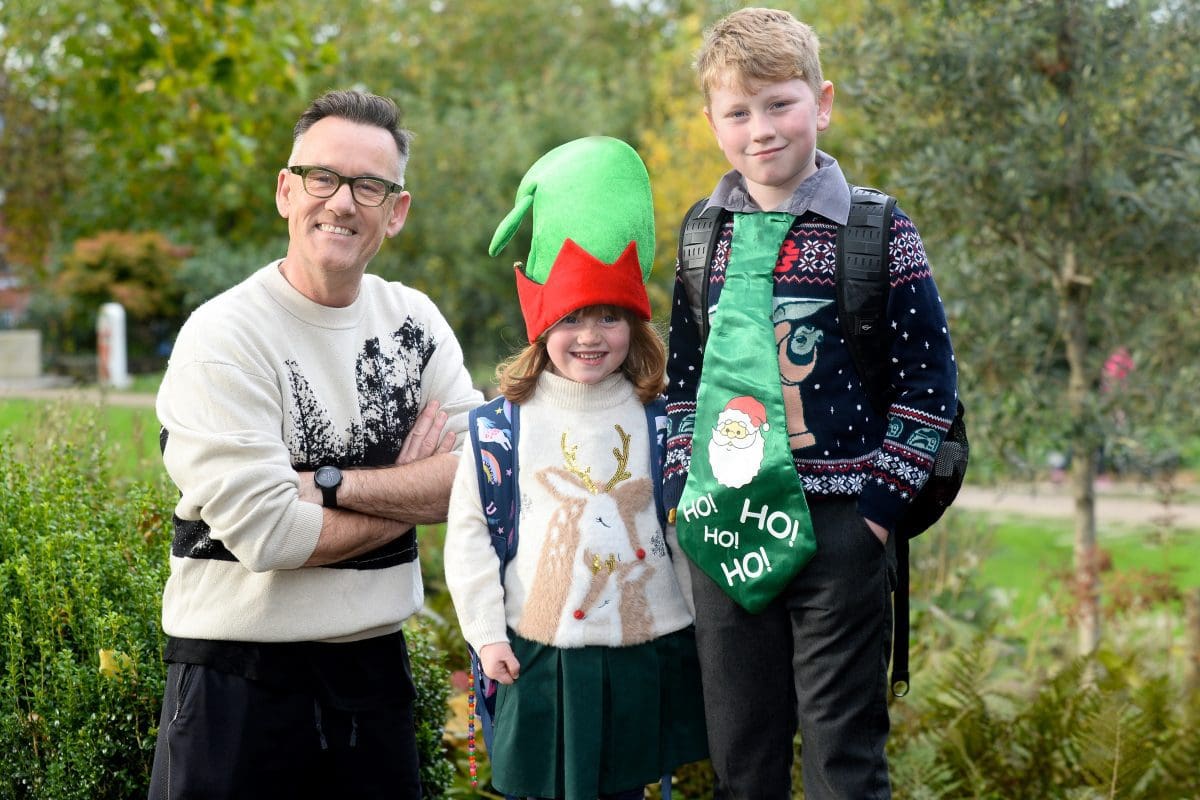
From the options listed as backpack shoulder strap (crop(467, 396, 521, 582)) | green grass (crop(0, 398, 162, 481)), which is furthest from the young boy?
green grass (crop(0, 398, 162, 481))

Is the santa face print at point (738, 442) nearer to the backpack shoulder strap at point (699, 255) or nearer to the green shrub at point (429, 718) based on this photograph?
the backpack shoulder strap at point (699, 255)

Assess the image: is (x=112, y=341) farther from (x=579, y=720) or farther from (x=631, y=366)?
(x=579, y=720)

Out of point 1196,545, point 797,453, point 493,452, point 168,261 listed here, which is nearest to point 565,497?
point 493,452

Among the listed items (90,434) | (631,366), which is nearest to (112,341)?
(90,434)

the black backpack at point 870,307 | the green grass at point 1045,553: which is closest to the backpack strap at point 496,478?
the black backpack at point 870,307

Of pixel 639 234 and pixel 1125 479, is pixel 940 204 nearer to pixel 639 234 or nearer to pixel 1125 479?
pixel 639 234

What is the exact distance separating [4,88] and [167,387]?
814 inches

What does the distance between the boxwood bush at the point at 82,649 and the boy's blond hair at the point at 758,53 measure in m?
1.81

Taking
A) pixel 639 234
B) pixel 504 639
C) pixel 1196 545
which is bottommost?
pixel 1196 545

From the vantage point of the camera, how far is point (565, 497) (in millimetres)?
2600

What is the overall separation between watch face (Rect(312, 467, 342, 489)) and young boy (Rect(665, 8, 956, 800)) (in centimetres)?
73

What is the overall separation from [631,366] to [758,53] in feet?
2.38

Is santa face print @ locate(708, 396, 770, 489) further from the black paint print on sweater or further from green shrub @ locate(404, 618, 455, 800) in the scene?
green shrub @ locate(404, 618, 455, 800)

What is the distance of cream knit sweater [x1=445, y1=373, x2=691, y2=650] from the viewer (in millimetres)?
2557
